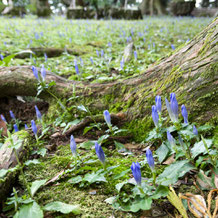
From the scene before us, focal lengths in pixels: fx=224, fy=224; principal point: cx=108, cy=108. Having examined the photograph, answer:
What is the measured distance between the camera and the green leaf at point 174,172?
1.44 metres

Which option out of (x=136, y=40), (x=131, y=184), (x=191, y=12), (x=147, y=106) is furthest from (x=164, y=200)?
(x=191, y=12)

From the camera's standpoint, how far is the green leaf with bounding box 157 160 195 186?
1.44m

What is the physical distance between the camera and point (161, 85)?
2.48 m

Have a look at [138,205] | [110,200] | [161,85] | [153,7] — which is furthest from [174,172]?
[153,7]

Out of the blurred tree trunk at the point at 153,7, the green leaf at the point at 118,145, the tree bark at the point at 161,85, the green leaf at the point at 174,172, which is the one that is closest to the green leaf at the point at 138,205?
the green leaf at the point at 174,172

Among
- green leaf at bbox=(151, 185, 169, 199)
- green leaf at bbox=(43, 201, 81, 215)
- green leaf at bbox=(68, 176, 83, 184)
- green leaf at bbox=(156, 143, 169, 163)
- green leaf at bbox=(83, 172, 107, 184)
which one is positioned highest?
green leaf at bbox=(151, 185, 169, 199)

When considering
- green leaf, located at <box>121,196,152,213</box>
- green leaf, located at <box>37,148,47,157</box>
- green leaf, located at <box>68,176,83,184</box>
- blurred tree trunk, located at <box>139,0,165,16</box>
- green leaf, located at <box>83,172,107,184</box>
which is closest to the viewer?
green leaf, located at <box>121,196,152,213</box>

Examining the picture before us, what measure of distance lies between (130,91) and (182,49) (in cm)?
77

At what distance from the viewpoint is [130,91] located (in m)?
2.78

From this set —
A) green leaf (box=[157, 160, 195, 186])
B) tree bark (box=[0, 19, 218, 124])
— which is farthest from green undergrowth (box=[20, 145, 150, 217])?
tree bark (box=[0, 19, 218, 124])

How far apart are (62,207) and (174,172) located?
2.52 feet

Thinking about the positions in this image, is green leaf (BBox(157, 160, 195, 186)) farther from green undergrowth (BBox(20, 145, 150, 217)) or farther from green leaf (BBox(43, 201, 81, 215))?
green leaf (BBox(43, 201, 81, 215))

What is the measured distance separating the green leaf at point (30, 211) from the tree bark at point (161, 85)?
1.45 metres

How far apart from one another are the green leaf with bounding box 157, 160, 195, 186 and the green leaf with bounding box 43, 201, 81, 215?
57 cm
